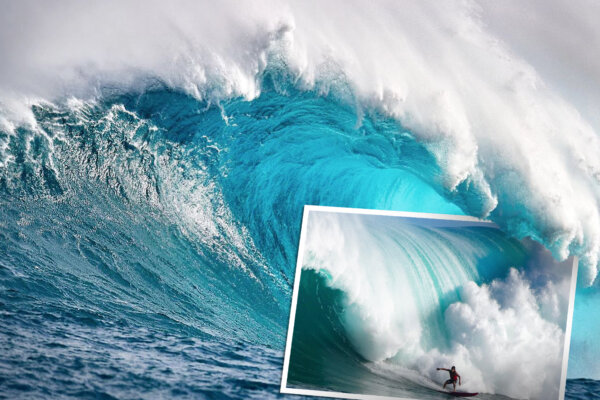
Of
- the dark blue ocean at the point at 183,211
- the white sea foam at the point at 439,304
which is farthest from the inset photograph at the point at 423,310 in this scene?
the dark blue ocean at the point at 183,211

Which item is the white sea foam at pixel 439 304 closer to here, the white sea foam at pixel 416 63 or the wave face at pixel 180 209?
the wave face at pixel 180 209

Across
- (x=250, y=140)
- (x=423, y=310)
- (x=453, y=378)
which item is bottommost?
(x=453, y=378)

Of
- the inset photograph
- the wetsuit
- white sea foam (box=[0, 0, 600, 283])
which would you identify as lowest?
the wetsuit

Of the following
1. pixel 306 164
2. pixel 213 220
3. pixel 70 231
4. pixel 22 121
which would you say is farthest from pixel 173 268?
pixel 22 121

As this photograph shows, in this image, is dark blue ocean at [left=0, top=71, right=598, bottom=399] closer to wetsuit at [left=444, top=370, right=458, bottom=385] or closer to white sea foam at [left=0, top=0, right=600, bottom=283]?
white sea foam at [left=0, top=0, right=600, bottom=283]

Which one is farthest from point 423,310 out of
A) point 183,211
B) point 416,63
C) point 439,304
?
point 183,211

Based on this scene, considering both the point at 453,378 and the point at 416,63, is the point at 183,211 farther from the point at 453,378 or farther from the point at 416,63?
the point at 453,378

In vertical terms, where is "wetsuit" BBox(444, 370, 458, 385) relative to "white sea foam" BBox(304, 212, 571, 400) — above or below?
below

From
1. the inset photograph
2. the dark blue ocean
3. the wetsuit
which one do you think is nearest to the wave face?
the dark blue ocean
